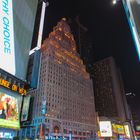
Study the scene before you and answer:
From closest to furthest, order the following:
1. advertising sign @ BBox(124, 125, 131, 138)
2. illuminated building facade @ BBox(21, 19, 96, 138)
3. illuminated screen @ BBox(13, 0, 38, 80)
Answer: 1. illuminated screen @ BBox(13, 0, 38, 80)
2. illuminated building facade @ BBox(21, 19, 96, 138)
3. advertising sign @ BBox(124, 125, 131, 138)

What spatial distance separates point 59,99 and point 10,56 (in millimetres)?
53894

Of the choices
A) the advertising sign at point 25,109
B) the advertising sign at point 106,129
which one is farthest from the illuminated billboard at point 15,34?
the advertising sign at point 106,129

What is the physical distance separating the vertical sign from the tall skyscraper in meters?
95.0

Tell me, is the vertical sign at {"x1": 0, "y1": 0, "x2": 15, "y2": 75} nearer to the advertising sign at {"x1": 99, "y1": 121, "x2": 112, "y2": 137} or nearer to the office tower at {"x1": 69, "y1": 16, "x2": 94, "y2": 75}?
the advertising sign at {"x1": 99, "y1": 121, "x2": 112, "y2": 137}

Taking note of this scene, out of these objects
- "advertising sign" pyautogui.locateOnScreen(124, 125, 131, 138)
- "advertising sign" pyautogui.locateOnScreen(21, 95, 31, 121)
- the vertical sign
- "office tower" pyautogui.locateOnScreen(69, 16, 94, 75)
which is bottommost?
"advertising sign" pyautogui.locateOnScreen(124, 125, 131, 138)

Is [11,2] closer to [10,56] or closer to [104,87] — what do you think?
[10,56]

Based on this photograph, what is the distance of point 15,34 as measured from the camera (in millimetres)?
29719

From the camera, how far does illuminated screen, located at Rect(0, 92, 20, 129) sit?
85.0 feet

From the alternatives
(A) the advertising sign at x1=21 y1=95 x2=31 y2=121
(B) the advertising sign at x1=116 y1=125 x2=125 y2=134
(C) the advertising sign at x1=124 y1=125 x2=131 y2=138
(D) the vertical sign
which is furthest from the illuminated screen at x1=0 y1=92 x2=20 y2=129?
(C) the advertising sign at x1=124 y1=125 x2=131 y2=138

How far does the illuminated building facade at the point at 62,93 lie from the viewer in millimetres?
67750

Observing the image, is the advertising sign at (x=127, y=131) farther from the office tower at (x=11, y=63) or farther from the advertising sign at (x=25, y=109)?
the office tower at (x=11, y=63)

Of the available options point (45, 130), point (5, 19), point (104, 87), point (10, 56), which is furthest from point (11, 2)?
point (104, 87)

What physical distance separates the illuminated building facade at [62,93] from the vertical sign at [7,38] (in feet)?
127

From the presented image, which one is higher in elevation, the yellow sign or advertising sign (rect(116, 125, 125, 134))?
the yellow sign
